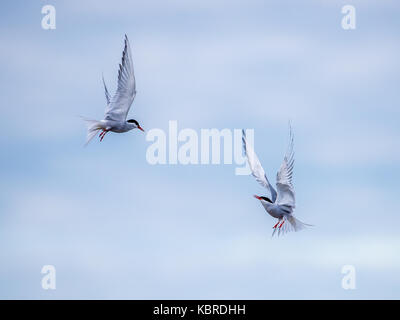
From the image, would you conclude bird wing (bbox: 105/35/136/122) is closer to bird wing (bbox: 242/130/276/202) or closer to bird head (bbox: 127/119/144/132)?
bird head (bbox: 127/119/144/132)

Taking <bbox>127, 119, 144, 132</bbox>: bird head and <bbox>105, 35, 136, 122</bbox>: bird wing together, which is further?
<bbox>127, 119, 144, 132</bbox>: bird head

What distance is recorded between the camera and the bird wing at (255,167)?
61.4 feet

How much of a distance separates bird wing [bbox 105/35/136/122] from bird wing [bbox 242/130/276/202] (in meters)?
2.92

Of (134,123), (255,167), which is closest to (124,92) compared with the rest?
(134,123)

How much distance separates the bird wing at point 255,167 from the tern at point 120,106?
9.62ft

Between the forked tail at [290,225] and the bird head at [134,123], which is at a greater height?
the bird head at [134,123]

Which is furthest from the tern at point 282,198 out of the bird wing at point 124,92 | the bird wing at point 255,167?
the bird wing at point 124,92

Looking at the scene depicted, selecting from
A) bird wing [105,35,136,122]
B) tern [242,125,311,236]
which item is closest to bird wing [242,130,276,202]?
tern [242,125,311,236]

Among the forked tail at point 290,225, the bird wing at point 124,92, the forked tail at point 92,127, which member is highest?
the bird wing at point 124,92

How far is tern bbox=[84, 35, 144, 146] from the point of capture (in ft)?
61.0

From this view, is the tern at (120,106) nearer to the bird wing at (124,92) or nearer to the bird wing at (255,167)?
the bird wing at (124,92)

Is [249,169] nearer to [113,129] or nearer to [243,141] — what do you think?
[243,141]
